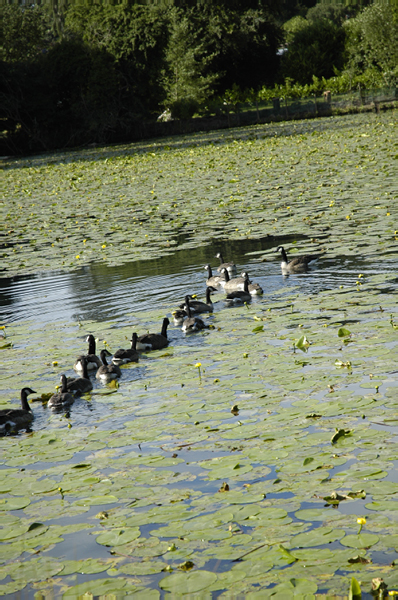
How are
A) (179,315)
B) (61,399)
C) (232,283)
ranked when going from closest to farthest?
(61,399) → (179,315) → (232,283)

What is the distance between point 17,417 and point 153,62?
48453mm

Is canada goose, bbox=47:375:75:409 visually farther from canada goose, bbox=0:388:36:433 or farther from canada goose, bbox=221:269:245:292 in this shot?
canada goose, bbox=221:269:245:292

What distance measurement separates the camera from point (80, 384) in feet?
24.0

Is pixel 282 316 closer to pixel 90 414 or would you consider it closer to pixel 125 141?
pixel 90 414

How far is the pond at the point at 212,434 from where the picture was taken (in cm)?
396

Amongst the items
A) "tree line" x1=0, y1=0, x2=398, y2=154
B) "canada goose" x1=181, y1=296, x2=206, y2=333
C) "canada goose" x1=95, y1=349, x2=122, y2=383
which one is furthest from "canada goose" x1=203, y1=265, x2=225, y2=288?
"tree line" x1=0, y1=0, x2=398, y2=154

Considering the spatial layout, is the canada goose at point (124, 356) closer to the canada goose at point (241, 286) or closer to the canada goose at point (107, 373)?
the canada goose at point (107, 373)

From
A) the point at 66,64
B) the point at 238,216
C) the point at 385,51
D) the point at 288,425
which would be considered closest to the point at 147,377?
the point at 288,425

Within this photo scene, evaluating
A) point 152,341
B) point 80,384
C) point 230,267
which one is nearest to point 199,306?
point 152,341

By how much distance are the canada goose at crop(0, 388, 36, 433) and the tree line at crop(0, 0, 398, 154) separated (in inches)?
1745

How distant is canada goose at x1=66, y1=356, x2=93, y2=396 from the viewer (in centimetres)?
719

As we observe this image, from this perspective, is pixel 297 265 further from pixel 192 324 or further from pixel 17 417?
pixel 17 417

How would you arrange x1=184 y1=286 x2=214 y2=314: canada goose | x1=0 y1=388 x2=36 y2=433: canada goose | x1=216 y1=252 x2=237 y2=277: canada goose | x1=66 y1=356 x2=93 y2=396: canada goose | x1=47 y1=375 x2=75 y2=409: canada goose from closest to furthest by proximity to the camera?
x1=0 y1=388 x2=36 y2=433: canada goose
x1=47 y1=375 x2=75 y2=409: canada goose
x1=66 y1=356 x2=93 y2=396: canada goose
x1=184 y1=286 x2=214 y2=314: canada goose
x1=216 y1=252 x2=237 y2=277: canada goose

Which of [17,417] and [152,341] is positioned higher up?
[152,341]
